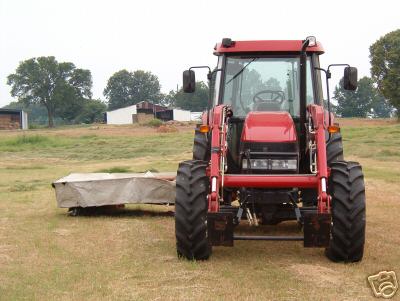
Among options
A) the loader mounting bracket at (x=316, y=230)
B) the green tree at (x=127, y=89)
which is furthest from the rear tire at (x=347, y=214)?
the green tree at (x=127, y=89)

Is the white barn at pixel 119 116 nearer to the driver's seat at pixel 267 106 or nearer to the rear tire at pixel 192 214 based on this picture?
the driver's seat at pixel 267 106

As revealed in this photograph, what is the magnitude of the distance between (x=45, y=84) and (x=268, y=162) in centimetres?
8596

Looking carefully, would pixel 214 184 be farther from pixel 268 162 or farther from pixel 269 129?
pixel 269 129

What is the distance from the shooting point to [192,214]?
6652mm

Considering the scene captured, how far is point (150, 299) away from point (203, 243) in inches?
54.8

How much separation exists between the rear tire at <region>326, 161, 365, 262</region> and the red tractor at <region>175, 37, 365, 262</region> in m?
0.01

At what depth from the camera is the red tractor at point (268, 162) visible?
6570mm

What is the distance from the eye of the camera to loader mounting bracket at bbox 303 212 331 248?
633cm

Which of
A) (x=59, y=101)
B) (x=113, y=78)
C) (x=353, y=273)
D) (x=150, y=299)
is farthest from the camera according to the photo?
(x=113, y=78)

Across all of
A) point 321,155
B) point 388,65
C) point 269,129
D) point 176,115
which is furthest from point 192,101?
point 321,155

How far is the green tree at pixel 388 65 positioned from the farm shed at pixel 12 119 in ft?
132

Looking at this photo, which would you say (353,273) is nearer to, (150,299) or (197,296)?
(197,296)

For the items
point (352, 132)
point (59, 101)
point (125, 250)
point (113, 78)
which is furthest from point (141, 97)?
point (125, 250)

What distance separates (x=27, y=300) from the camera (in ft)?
18.0
